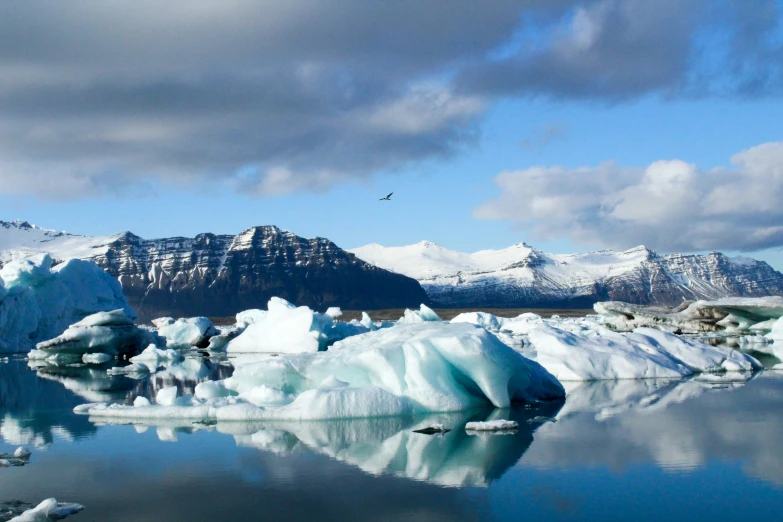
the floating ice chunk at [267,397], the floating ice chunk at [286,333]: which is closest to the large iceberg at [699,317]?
the floating ice chunk at [286,333]

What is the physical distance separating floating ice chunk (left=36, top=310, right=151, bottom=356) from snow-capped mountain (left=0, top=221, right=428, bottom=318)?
136415 mm

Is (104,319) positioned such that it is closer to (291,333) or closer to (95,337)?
(95,337)

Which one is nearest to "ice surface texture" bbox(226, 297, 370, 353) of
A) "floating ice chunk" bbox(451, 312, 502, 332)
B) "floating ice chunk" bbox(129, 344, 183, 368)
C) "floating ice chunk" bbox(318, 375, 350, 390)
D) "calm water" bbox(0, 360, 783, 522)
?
"floating ice chunk" bbox(129, 344, 183, 368)


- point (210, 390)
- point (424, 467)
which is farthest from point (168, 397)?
point (424, 467)

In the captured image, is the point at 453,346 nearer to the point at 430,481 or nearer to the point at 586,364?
the point at 430,481

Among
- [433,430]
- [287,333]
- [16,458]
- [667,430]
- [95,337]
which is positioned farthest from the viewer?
[287,333]

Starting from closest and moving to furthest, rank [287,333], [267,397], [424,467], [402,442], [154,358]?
[424,467], [402,442], [267,397], [154,358], [287,333]

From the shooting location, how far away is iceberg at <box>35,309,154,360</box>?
30.6 metres

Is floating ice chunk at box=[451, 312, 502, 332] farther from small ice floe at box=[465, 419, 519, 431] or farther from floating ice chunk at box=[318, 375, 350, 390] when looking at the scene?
small ice floe at box=[465, 419, 519, 431]

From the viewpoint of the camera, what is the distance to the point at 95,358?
30766mm

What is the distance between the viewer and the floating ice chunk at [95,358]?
30.8 m

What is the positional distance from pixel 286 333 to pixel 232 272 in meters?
155

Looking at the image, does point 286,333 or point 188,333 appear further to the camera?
point 188,333

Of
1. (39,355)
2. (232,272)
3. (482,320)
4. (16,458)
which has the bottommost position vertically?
(16,458)
